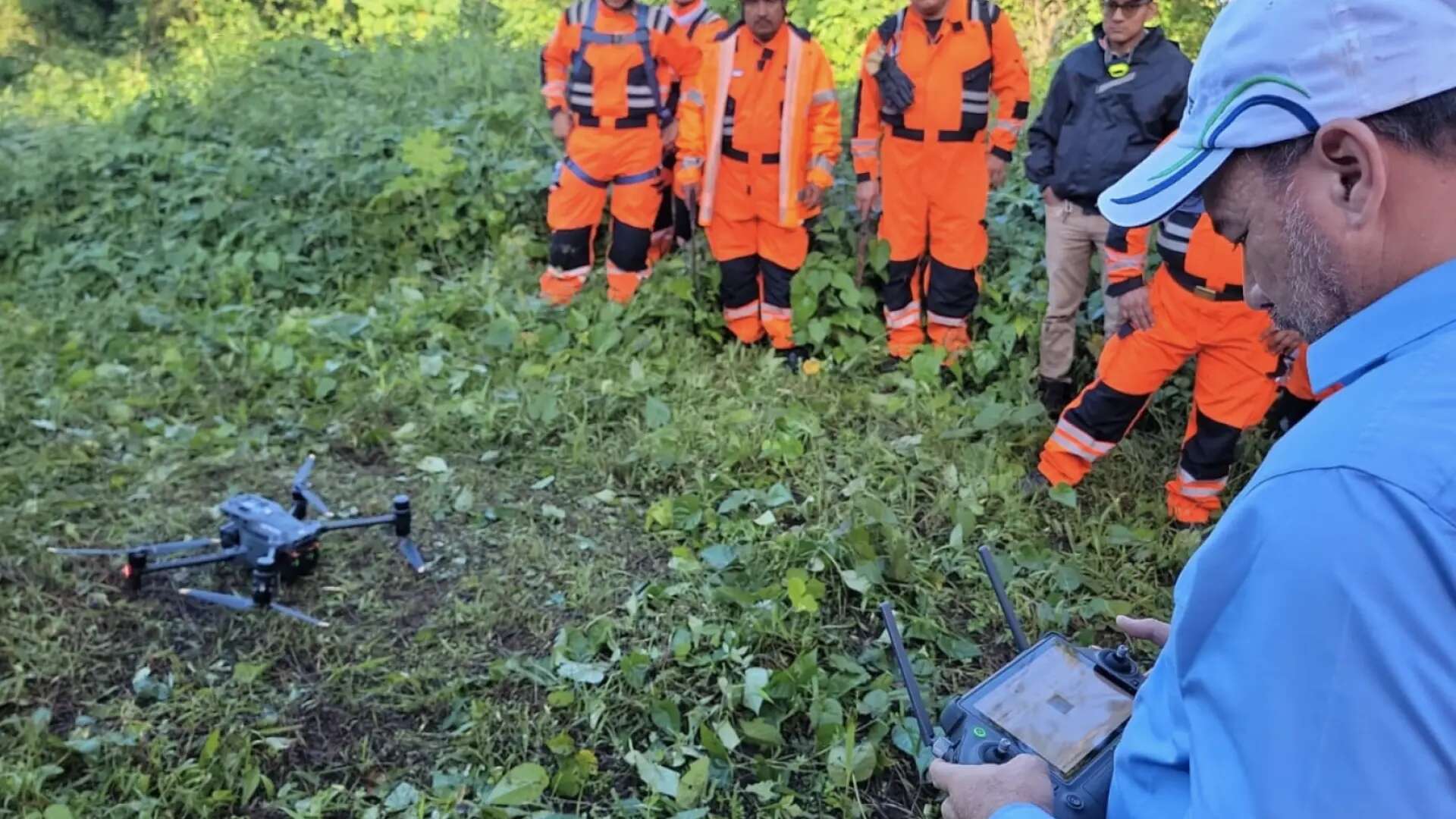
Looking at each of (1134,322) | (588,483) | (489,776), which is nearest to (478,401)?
(588,483)

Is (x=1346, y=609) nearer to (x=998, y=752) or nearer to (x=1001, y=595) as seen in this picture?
(x=998, y=752)

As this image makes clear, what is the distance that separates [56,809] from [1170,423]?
4418 millimetres

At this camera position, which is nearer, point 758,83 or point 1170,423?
point 1170,423

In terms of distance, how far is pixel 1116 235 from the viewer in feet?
13.9

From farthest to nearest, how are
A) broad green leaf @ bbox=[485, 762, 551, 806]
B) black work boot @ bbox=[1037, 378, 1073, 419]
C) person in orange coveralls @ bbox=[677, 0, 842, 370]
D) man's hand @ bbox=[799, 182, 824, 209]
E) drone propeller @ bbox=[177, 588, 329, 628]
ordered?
1. man's hand @ bbox=[799, 182, 824, 209]
2. person in orange coveralls @ bbox=[677, 0, 842, 370]
3. black work boot @ bbox=[1037, 378, 1073, 419]
4. drone propeller @ bbox=[177, 588, 329, 628]
5. broad green leaf @ bbox=[485, 762, 551, 806]

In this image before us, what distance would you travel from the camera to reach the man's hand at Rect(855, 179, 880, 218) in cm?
558

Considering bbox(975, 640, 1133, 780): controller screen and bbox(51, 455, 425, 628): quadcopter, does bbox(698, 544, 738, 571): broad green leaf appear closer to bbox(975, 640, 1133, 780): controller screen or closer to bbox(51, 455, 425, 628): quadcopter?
bbox(51, 455, 425, 628): quadcopter

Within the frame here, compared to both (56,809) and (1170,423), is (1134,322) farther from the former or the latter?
(56,809)

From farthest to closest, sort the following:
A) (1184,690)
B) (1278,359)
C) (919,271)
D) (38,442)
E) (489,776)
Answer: (919,271) < (38,442) < (1278,359) < (489,776) < (1184,690)

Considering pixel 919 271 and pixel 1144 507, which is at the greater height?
pixel 919 271

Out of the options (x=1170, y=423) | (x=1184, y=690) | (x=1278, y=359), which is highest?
(x=1184, y=690)

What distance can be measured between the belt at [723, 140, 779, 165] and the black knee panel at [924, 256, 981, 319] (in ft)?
3.12

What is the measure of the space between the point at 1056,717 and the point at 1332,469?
87 centimetres

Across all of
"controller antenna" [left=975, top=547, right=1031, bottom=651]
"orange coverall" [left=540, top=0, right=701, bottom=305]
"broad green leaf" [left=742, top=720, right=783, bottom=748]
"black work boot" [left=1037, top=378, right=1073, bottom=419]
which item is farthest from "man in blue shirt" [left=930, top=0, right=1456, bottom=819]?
"orange coverall" [left=540, top=0, right=701, bottom=305]
